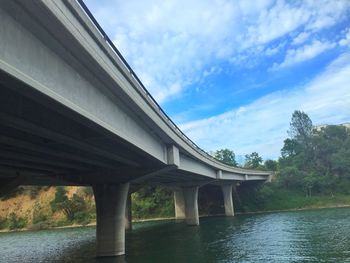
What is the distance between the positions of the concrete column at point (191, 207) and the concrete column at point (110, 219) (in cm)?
3442

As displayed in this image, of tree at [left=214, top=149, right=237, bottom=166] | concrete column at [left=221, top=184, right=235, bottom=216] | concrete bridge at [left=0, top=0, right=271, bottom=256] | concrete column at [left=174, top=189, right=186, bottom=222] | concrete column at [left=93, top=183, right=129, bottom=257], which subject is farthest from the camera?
tree at [left=214, top=149, right=237, bottom=166]

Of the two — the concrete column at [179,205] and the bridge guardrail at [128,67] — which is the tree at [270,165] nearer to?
the concrete column at [179,205]

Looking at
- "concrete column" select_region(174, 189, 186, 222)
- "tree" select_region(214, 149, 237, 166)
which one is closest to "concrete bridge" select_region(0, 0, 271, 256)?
"concrete column" select_region(174, 189, 186, 222)

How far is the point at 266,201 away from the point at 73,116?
85.9 metres

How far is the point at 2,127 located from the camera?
17.2m

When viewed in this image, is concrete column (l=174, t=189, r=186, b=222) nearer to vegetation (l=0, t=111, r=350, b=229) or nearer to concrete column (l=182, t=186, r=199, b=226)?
vegetation (l=0, t=111, r=350, b=229)

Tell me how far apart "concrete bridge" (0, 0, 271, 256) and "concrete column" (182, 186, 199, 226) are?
109ft

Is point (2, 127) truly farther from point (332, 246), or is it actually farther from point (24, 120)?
point (332, 246)

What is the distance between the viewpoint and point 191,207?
6888 cm

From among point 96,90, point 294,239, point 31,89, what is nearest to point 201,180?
point 294,239

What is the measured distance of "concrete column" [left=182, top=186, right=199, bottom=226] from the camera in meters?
67.3

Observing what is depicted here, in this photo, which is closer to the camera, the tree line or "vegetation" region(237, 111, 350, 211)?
"vegetation" region(237, 111, 350, 211)

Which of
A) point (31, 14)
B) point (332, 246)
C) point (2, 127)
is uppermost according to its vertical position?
point (31, 14)

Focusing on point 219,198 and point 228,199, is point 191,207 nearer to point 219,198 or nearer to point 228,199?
point 228,199
